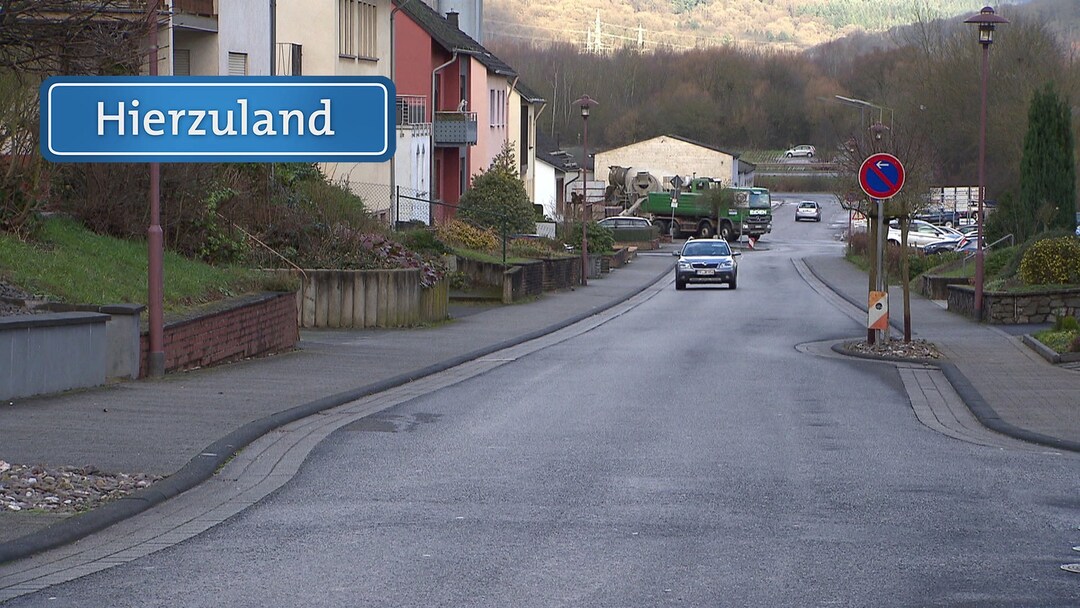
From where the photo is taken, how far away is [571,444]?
11.8 meters

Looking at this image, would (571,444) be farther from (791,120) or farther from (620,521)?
(791,120)

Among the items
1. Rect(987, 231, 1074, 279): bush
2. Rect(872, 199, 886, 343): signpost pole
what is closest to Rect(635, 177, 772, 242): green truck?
Rect(987, 231, 1074, 279): bush

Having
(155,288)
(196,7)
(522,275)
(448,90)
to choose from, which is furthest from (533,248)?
(155,288)

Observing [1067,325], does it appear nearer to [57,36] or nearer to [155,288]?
[155,288]

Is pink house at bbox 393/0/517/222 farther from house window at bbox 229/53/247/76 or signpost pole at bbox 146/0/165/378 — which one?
signpost pole at bbox 146/0/165/378

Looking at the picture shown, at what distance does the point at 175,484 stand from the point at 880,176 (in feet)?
46.8

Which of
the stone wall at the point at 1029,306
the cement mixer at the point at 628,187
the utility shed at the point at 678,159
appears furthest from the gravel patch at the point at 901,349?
the utility shed at the point at 678,159

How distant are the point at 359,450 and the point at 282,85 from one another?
124 inches

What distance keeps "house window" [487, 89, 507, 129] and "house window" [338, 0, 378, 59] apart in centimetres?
1859

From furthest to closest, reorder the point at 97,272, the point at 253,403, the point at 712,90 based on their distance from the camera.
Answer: the point at 712,90 < the point at 97,272 < the point at 253,403

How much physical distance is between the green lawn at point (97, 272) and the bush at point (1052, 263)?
16.9 m

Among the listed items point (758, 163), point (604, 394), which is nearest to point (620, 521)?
point (604, 394)

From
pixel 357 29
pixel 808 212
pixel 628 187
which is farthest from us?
pixel 808 212

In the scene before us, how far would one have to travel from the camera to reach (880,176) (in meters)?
21.0
